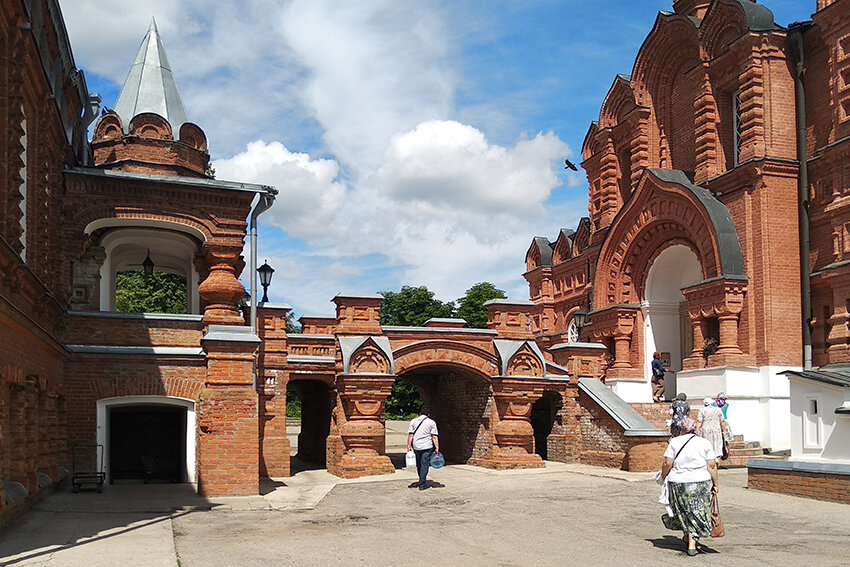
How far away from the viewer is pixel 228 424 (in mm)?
12984

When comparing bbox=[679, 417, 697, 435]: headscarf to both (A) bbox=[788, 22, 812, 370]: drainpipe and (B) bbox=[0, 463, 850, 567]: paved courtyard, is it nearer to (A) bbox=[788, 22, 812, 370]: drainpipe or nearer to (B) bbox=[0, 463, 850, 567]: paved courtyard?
(B) bbox=[0, 463, 850, 567]: paved courtyard

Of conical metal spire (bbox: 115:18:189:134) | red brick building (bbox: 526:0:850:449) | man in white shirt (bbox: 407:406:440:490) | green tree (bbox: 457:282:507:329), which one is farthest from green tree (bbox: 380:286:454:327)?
man in white shirt (bbox: 407:406:440:490)

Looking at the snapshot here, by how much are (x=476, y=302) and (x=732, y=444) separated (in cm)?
3083

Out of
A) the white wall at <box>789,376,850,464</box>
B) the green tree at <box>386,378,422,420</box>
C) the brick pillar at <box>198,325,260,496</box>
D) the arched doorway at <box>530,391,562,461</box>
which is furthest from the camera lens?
the green tree at <box>386,378,422,420</box>

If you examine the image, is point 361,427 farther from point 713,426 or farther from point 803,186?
point 803,186

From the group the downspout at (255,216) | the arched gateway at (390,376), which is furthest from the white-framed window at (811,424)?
the downspout at (255,216)

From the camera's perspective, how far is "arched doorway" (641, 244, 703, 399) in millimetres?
24391

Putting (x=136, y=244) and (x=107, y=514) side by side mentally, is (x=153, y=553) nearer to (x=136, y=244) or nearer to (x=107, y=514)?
(x=107, y=514)

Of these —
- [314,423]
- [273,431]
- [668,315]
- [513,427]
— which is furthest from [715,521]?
[668,315]

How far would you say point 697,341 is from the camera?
2089 centimetres

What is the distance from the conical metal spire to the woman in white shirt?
14732mm

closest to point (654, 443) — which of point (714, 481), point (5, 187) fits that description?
point (714, 481)

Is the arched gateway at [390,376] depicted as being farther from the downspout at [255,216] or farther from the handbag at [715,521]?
the handbag at [715,521]

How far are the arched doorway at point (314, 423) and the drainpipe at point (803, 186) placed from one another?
11.0m
